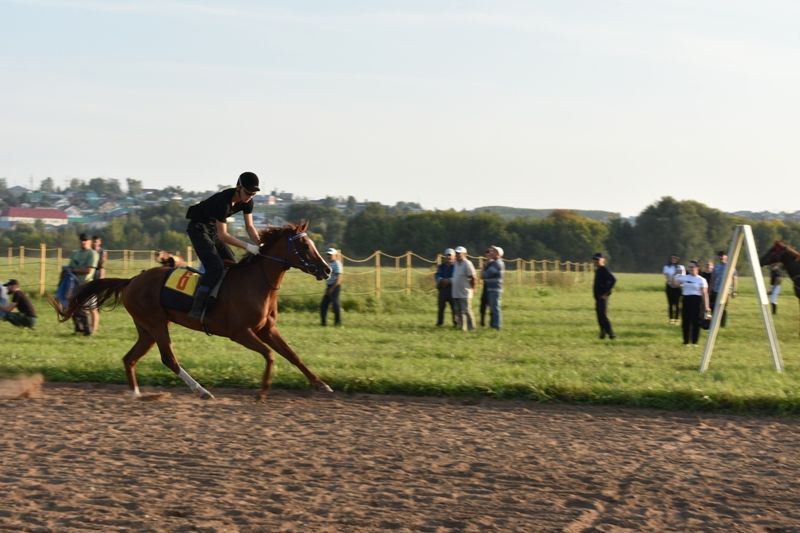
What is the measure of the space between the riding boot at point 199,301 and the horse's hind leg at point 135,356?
0.73 m

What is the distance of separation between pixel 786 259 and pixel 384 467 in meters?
16.3

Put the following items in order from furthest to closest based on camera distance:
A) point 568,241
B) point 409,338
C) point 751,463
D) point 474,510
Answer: point 568,241 < point 409,338 < point 751,463 < point 474,510

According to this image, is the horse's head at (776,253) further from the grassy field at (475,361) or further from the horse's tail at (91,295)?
the horse's tail at (91,295)

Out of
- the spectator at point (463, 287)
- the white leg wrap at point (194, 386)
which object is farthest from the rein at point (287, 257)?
the spectator at point (463, 287)

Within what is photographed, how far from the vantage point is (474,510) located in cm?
677

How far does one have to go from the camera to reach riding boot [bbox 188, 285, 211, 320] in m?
11.5

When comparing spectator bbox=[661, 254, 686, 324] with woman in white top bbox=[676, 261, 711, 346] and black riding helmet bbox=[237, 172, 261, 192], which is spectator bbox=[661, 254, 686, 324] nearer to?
woman in white top bbox=[676, 261, 711, 346]

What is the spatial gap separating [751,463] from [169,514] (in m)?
4.62

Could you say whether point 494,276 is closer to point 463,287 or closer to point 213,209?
point 463,287

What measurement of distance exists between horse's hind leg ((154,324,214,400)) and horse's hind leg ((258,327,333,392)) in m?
0.87

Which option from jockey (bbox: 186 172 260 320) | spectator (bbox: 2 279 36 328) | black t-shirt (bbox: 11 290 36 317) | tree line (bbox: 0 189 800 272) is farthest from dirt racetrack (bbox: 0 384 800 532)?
tree line (bbox: 0 189 800 272)

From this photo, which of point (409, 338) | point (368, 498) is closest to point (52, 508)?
point (368, 498)

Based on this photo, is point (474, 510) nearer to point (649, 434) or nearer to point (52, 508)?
point (52, 508)

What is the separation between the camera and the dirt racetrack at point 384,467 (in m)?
6.57
